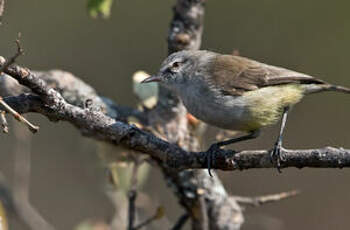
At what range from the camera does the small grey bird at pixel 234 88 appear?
3.68 m

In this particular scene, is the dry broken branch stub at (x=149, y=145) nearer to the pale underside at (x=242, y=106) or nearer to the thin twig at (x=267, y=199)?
→ the pale underside at (x=242, y=106)

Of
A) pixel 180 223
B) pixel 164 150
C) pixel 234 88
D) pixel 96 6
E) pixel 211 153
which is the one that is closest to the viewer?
pixel 164 150

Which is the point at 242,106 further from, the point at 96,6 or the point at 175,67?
the point at 96,6

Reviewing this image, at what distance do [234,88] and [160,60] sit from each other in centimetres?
454

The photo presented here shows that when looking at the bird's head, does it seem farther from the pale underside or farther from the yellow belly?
the yellow belly

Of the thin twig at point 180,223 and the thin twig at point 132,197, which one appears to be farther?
the thin twig at point 180,223

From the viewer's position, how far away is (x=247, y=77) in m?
3.90

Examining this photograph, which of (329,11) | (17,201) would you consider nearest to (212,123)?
(17,201)

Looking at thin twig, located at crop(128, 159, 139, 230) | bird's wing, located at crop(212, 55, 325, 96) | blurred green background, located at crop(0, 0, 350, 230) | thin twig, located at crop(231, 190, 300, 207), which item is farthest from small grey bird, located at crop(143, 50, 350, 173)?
blurred green background, located at crop(0, 0, 350, 230)

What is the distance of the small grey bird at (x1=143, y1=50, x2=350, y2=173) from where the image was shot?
3.68 metres

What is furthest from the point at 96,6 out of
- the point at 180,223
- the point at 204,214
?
the point at 180,223

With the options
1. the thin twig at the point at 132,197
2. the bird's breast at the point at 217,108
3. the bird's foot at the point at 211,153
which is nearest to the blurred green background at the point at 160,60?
the thin twig at the point at 132,197

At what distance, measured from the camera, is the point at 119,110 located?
4.17 m

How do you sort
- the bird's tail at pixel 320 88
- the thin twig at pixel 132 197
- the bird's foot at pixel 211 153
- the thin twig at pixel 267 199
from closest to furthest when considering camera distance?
the bird's foot at pixel 211 153, the thin twig at pixel 132 197, the thin twig at pixel 267 199, the bird's tail at pixel 320 88
